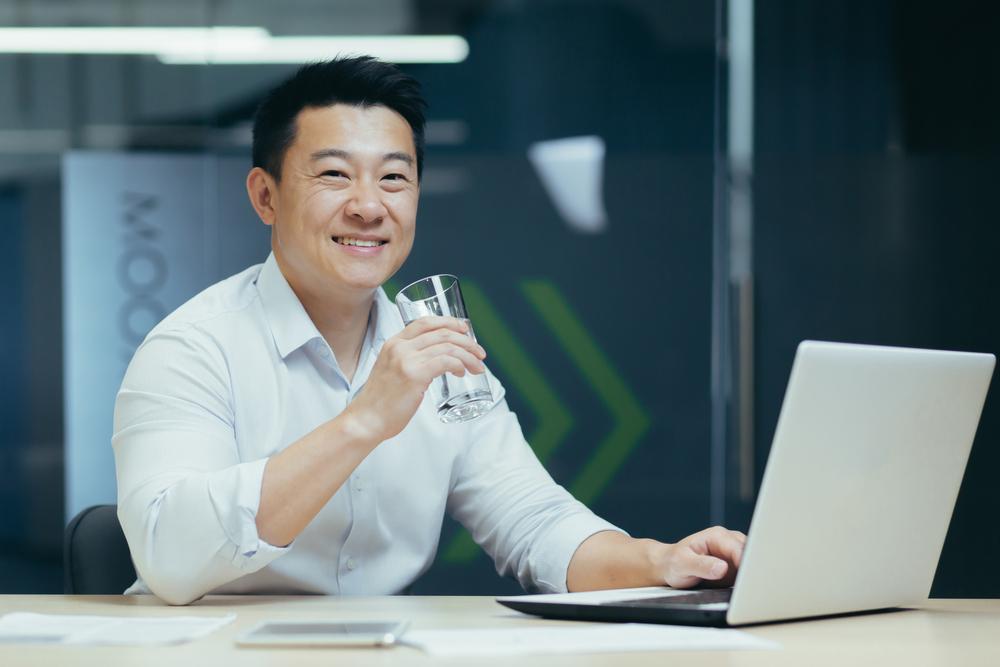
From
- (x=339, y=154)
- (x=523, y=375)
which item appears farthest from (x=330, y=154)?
(x=523, y=375)

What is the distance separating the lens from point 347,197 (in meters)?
1.91

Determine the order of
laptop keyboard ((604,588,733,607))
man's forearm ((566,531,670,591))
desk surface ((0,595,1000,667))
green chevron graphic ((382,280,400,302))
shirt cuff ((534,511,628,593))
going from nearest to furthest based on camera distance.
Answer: desk surface ((0,595,1000,667)), laptop keyboard ((604,588,733,607)), man's forearm ((566,531,670,591)), shirt cuff ((534,511,628,593)), green chevron graphic ((382,280,400,302))

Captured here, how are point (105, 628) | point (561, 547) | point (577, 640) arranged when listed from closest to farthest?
point (577, 640), point (105, 628), point (561, 547)

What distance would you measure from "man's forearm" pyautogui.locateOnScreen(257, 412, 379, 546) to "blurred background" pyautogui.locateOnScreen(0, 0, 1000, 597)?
229 cm

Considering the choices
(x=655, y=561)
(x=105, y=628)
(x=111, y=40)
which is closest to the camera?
(x=105, y=628)

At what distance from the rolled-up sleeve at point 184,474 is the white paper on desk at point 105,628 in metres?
0.13

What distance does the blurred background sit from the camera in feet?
12.5

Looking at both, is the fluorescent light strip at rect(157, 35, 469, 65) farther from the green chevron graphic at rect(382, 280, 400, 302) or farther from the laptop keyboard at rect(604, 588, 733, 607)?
the laptop keyboard at rect(604, 588, 733, 607)

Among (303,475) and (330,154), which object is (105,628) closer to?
(303,475)

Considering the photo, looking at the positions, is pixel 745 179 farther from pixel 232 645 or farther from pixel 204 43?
pixel 232 645

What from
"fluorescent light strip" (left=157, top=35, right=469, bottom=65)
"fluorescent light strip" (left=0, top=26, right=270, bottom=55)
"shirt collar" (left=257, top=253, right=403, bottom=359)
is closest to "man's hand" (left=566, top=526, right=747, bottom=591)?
"shirt collar" (left=257, top=253, right=403, bottom=359)

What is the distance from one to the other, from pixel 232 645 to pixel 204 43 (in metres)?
3.04

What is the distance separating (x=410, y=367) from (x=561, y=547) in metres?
0.45

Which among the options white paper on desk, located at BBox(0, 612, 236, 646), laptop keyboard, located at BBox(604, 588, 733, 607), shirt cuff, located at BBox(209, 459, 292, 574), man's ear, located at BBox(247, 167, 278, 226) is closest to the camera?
white paper on desk, located at BBox(0, 612, 236, 646)
